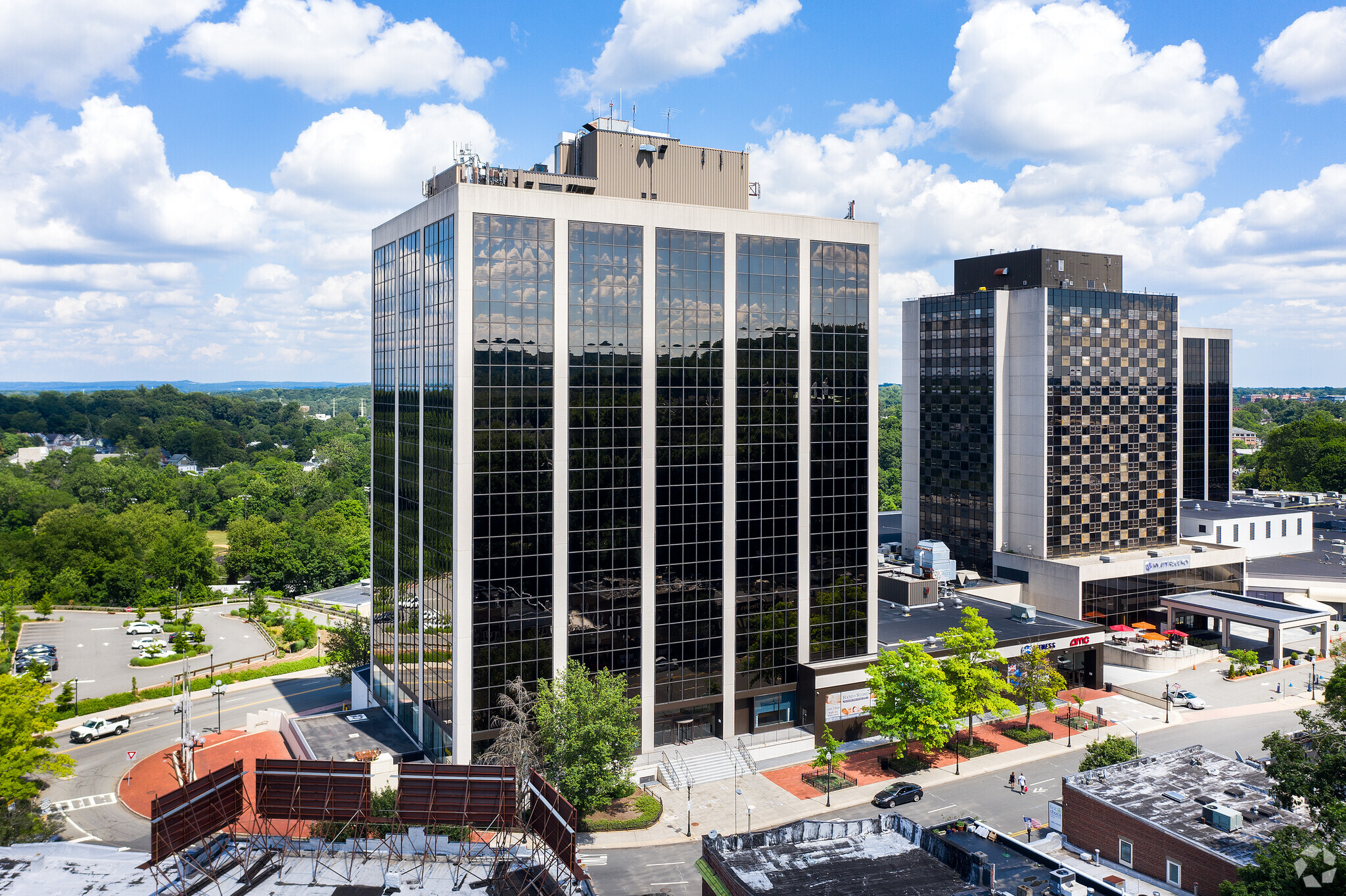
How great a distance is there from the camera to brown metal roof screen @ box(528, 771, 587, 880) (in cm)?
3362

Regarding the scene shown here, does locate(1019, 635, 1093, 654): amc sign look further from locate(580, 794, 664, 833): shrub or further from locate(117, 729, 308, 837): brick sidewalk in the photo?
locate(117, 729, 308, 837): brick sidewalk

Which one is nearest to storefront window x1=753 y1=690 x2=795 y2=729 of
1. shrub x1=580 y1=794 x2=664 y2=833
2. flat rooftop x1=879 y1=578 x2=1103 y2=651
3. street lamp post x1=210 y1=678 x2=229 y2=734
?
flat rooftop x1=879 y1=578 x2=1103 y2=651

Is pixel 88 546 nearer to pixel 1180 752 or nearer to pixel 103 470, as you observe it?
pixel 103 470

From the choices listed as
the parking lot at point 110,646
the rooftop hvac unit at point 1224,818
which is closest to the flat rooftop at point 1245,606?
the rooftop hvac unit at point 1224,818

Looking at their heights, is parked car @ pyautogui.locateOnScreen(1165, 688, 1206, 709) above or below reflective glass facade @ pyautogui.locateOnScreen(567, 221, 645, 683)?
below

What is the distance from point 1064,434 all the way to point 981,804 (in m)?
54.3

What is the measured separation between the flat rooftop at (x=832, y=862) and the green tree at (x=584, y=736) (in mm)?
17043

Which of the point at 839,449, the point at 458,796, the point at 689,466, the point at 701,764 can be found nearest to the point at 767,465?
the point at 689,466

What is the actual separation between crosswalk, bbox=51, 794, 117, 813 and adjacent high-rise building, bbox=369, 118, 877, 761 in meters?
20.9

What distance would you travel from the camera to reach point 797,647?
7019 cm

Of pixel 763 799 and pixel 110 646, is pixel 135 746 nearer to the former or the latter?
pixel 110 646

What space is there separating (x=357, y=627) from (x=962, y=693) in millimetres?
58037

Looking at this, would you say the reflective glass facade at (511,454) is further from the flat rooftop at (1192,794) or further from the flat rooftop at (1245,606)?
the flat rooftop at (1245,606)

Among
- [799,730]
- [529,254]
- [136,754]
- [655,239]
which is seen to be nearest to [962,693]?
[799,730]
